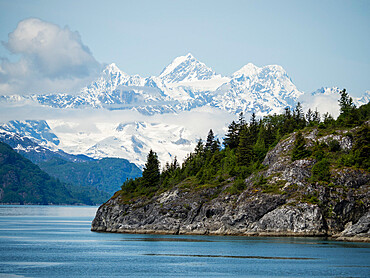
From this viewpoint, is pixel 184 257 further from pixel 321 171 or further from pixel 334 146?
pixel 334 146

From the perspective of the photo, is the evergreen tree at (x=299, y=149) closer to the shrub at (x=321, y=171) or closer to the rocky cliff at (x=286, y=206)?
the rocky cliff at (x=286, y=206)

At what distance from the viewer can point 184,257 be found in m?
128

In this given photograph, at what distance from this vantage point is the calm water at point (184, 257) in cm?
10544

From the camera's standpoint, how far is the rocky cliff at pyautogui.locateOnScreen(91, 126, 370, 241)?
165 m

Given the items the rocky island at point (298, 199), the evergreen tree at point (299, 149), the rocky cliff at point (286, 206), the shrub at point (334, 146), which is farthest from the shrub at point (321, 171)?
the shrub at point (334, 146)

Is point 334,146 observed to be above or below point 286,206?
above

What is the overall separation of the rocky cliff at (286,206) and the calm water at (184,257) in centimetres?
755

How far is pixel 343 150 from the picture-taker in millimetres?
187375

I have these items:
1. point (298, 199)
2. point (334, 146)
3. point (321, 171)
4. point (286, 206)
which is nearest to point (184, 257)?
point (286, 206)

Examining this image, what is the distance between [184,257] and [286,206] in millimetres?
51960

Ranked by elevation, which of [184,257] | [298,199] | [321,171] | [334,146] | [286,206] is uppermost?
[334,146]

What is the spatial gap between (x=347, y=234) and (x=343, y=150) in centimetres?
4030

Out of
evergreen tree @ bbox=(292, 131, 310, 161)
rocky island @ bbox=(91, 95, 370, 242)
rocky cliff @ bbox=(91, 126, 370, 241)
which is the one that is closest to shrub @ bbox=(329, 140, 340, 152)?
rocky island @ bbox=(91, 95, 370, 242)

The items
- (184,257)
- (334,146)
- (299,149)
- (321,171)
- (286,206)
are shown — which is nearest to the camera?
(184,257)
